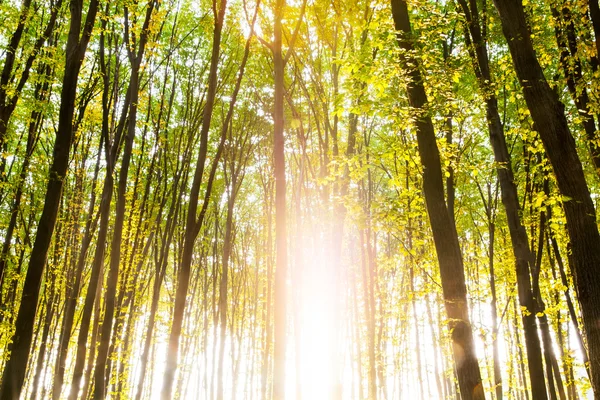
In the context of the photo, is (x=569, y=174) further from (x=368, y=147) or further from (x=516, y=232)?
(x=368, y=147)

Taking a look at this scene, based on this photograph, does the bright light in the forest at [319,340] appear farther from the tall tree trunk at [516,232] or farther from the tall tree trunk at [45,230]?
the tall tree trunk at [45,230]

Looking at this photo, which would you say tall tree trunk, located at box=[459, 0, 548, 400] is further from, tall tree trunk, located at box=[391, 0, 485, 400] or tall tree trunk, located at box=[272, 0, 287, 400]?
tall tree trunk, located at box=[272, 0, 287, 400]

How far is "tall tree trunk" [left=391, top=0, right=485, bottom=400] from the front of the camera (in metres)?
4.70

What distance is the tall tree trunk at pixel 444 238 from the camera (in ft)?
15.4

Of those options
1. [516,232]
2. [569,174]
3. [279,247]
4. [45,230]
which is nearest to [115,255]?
[45,230]

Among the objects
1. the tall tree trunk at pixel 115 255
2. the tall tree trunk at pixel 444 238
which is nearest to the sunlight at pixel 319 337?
the tall tree trunk at pixel 444 238

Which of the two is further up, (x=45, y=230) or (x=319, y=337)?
(x=45, y=230)

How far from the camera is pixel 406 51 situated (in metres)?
5.39

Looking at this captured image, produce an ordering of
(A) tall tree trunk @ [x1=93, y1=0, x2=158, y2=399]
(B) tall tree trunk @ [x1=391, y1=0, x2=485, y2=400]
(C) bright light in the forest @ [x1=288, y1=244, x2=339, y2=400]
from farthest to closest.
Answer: (C) bright light in the forest @ [x1=288, y1=244, x2=339, y2=400] < (A) tall tree trunk @ [x1=93, y1=0, x2=158, y2=399] < (B) tall tree trunk @ [x1=391, y1=0, x2=485, y2=400]

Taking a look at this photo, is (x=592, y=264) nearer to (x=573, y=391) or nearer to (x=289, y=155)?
(x=573, y=391)

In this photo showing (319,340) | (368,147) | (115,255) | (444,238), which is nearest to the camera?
(444,238)

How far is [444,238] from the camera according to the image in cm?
518

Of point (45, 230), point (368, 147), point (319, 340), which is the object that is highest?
point (368, 147)

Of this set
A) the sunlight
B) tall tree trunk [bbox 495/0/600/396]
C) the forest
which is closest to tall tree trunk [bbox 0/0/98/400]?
the forest
